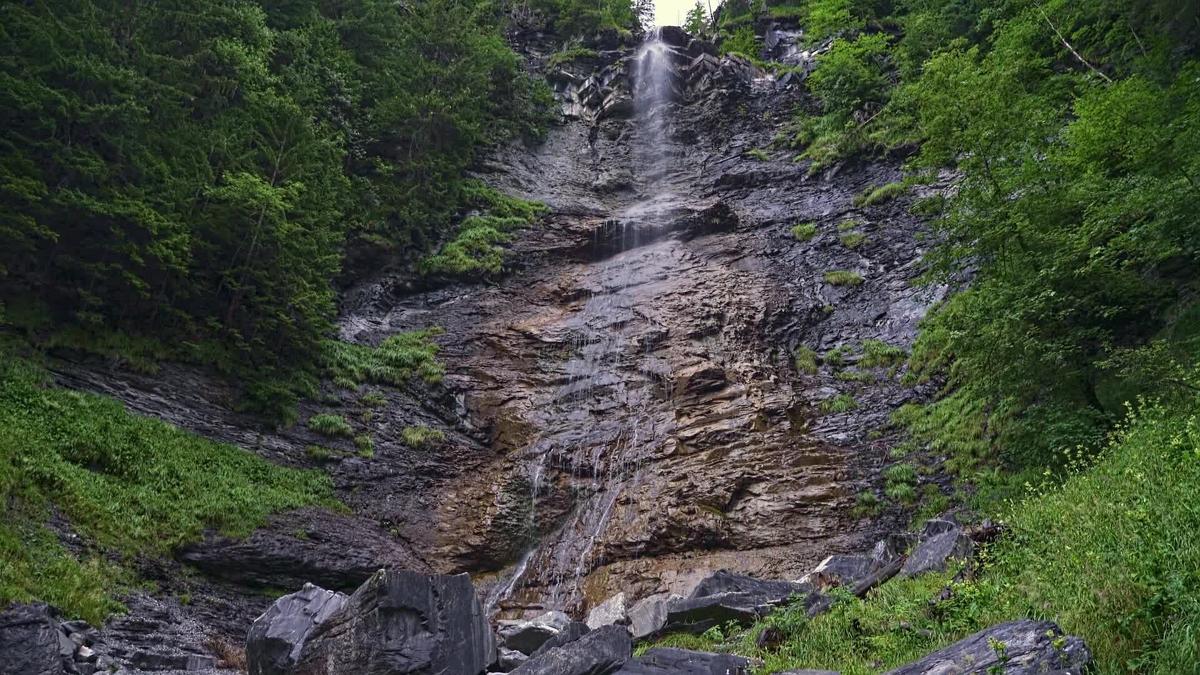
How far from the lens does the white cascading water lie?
48.2ft

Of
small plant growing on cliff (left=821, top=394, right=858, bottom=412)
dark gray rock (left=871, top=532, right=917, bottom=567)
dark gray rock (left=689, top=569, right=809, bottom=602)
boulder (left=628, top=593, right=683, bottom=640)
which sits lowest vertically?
boulder (left=628, top=593, right=683, bottom=640)

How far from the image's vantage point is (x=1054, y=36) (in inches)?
832

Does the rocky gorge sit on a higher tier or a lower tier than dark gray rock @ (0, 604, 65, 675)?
higher

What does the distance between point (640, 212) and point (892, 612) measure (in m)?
22.4

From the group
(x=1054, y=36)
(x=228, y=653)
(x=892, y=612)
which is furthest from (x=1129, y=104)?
(x=228, y=653)

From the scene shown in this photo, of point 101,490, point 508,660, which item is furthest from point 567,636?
point 101,490

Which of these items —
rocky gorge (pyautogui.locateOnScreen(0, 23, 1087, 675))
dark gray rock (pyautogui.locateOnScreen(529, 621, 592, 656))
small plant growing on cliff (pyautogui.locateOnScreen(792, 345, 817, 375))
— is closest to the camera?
dark gray rock (pyautogui.locateOnScreen(529, 621, 592, 656))

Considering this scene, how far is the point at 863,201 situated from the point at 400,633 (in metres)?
21.9

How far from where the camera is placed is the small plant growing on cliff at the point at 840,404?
660 inches

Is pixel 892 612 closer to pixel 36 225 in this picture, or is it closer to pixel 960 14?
pixel 36 225

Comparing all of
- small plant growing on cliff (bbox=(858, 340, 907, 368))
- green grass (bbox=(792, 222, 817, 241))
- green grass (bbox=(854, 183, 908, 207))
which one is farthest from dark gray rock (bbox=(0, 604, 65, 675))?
green grass (bbox=(854, 183, 908, 207))

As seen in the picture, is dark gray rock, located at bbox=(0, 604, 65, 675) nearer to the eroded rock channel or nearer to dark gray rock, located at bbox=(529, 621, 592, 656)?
the eroded rock channel

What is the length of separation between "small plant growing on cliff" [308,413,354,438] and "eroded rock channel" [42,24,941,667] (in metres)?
0.52

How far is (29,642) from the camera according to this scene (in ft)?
25.0
